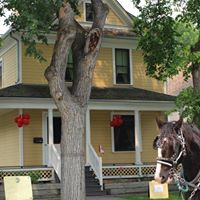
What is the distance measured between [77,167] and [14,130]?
10757 mm

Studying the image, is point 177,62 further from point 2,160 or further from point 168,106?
point 2,160

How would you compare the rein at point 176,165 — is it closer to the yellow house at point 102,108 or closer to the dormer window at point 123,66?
the yellow house at point 102,108

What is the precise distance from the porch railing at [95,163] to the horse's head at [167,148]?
628 inches

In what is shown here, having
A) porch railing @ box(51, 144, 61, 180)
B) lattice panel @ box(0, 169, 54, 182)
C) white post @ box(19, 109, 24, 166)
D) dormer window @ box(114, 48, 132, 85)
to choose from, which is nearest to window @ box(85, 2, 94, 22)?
dormer window @ box(114, 48, 132, 85)

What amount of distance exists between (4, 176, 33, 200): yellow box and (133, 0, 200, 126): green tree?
774 centimetres

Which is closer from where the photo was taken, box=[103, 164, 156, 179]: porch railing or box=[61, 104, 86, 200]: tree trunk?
box=[61, 104, 86, 200]: tree trunk

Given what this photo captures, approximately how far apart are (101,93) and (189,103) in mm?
6871

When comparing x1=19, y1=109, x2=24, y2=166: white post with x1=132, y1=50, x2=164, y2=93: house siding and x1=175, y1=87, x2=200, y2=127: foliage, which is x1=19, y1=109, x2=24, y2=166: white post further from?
x1=175, y1=87, x2=200, y2=127: foliage

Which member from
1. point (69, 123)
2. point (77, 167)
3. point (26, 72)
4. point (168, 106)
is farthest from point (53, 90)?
point (168, 106)

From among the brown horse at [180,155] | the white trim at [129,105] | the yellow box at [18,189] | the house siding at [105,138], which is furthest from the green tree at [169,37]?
the brown horse at [180,155]

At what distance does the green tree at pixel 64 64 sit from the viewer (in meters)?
13.4

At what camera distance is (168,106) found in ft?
81.8

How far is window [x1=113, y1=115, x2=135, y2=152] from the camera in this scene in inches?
1008

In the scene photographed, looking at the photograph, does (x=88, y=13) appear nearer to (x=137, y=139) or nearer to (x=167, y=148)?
(x=137, y=139)
